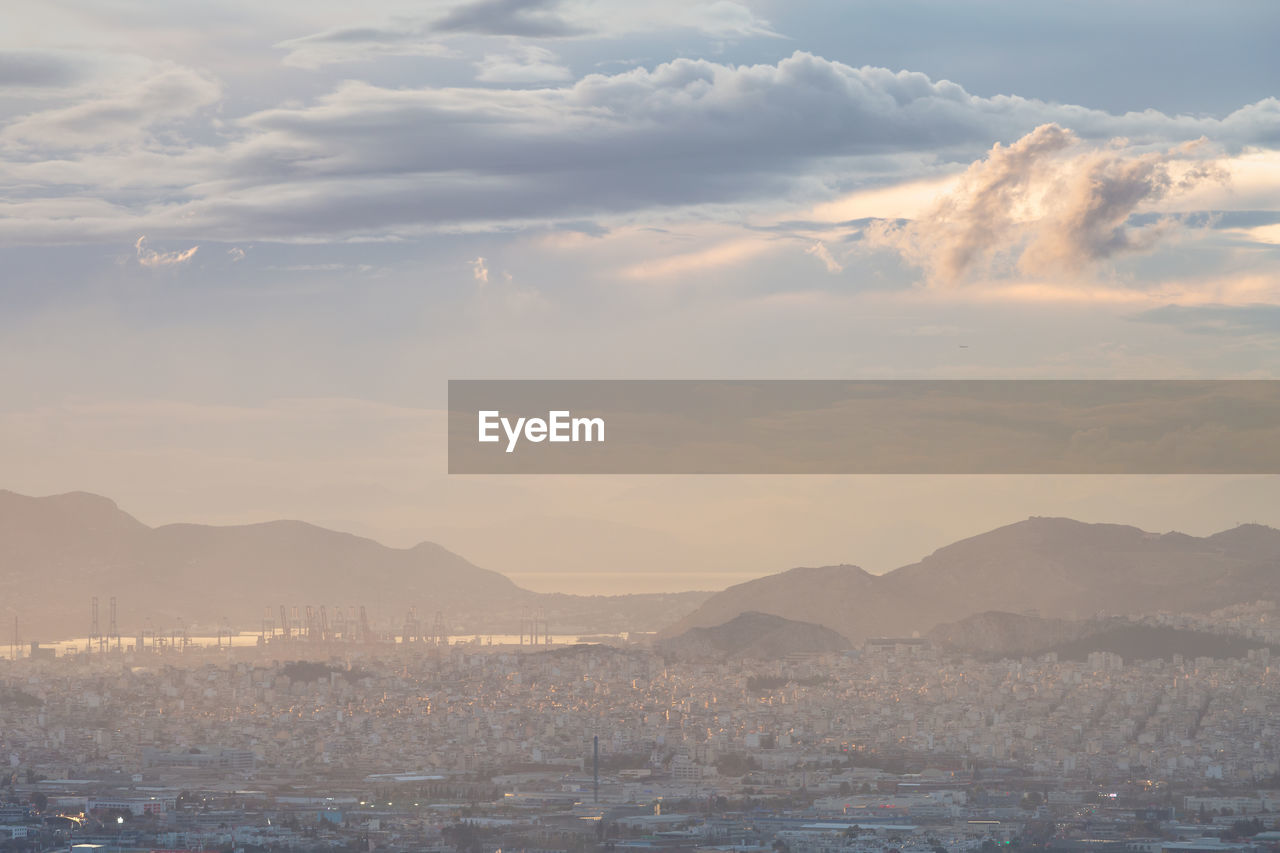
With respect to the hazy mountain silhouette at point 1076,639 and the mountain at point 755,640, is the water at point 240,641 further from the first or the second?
the hazy mountain silhouette at point 1076,639

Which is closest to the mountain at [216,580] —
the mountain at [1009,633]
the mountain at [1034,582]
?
the mountain at [1034,582]

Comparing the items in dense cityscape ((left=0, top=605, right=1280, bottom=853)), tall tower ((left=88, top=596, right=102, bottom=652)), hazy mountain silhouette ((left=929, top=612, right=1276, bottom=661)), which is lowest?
dense cityscape ((left=0, top=605, right=1280, bottom=853))

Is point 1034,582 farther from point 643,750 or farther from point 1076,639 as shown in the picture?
point 643,750

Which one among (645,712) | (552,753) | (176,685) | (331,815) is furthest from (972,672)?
(331,815)

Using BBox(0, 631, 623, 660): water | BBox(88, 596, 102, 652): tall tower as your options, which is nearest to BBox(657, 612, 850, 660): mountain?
BBox(0, 631, 623, 660): water

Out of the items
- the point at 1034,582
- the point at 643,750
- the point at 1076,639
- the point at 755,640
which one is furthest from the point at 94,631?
the point at 643,750

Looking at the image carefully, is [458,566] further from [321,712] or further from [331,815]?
[331,815]

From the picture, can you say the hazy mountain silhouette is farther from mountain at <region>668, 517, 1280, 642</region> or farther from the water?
the water
